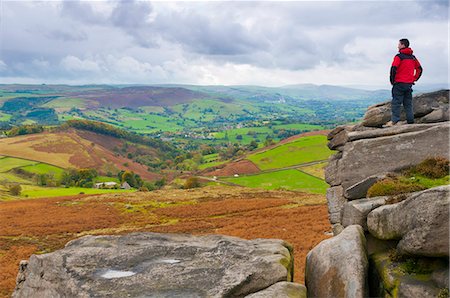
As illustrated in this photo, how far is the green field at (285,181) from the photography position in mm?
115256

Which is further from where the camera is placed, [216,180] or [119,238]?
[216,180]

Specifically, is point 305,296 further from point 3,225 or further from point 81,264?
point 3,225

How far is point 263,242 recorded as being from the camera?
62.2 feet

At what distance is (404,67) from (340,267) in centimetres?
1317

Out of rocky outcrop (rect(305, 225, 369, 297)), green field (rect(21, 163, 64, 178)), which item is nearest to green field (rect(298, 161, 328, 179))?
green field (rect(21, 163, 64, 178))

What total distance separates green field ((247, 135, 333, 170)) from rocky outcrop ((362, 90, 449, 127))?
125 m

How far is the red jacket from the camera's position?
69.5ft

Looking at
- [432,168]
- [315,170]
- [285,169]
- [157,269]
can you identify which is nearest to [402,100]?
[432,168]

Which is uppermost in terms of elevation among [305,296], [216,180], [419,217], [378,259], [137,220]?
[419,217]

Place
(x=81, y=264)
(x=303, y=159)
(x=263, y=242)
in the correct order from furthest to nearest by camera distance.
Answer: (x=303, y=159)
(x=263, y=242)
(x=81, y=264)

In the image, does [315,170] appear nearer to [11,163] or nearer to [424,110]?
[424,110]

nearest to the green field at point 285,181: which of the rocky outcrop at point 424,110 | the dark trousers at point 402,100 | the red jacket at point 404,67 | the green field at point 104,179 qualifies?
the green field at point 104,179

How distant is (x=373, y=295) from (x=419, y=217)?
3.64 metres

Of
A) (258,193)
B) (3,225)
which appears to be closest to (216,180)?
(258,193)
